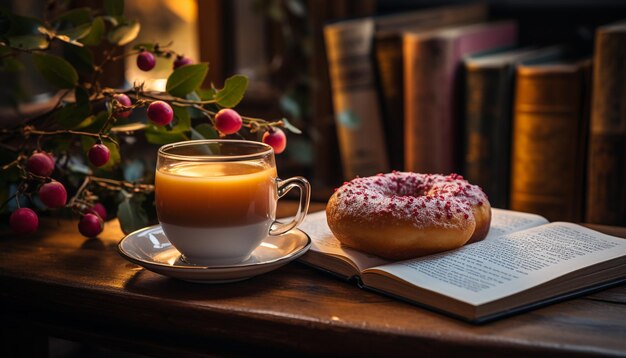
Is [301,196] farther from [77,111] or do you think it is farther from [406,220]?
[77,111]

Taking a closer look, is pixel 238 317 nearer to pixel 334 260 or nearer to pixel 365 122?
pixel 334 260

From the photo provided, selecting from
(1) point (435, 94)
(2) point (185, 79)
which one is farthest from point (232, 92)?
(1) point (435, 94)

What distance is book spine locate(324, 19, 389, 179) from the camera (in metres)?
1.72

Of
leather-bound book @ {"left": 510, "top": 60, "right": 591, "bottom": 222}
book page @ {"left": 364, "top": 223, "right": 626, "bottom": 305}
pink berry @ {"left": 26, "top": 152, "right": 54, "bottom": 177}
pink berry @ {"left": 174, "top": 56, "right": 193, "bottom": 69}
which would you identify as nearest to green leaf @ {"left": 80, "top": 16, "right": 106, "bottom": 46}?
pink berry @ {"left": 174, "top": 56, "right": 193, "bottom": 69}

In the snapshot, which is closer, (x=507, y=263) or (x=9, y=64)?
(x=507, y=263)

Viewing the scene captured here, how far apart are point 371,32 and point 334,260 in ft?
3.10

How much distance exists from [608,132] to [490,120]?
239mm

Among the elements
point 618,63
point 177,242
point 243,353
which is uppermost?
point 618,63

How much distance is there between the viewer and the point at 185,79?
3.40 feet

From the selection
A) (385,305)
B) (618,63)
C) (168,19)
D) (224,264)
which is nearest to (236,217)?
(224,264)

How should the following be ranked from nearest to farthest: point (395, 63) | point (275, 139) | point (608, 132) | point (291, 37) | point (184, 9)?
point (275, 139) → point (608, 132) → point (395, 63) → point (291, 37) → point (184, 9)

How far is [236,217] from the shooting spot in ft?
2.80

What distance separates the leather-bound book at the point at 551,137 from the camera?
149 cm

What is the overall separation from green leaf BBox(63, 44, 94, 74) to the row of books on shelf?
0.72m
